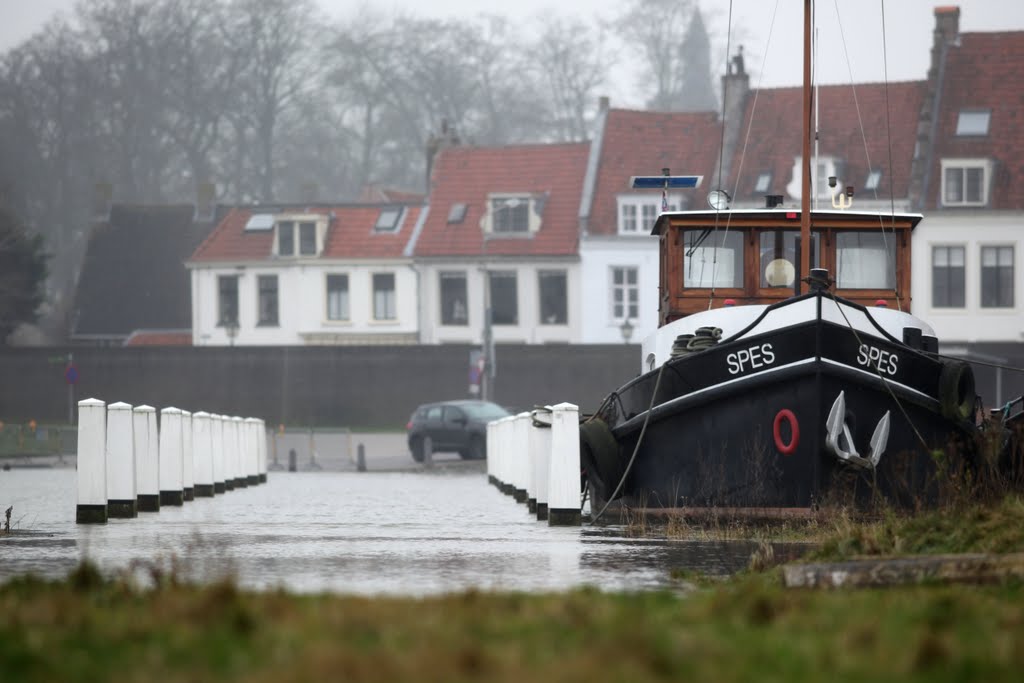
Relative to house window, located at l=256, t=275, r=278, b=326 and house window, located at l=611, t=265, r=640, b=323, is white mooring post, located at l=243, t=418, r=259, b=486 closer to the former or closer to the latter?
house window, located at l=611, t=265, r=640, b=323

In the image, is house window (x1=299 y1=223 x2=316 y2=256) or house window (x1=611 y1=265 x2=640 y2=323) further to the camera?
house window (x1=299 y1=223 x2=316 y2=256)

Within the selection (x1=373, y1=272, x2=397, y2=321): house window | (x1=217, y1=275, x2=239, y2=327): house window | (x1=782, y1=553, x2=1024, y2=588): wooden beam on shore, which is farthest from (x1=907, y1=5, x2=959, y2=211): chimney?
(x1=782, y1=553, x2=1024, y2=588): wooden beam on shore

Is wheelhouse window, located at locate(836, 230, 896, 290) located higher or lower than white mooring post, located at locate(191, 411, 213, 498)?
higher

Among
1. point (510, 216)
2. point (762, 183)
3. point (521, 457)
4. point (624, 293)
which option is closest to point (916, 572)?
point (521, 457)

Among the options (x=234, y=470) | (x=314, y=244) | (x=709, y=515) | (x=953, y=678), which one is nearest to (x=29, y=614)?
(x=953, y=678)

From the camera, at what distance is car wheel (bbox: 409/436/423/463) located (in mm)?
45750

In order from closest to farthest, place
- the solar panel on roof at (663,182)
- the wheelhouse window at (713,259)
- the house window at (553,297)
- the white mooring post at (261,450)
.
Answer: the wheelhouse window at (713,259) < the solar panel on roof at (663,182) < the white mooring post at (261,450) < the house window at (553,297)

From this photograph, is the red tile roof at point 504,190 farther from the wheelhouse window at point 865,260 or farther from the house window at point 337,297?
the wheelhouse window at point 865,260

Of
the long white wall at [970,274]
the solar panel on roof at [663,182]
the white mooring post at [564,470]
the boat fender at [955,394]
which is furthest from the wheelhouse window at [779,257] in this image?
the long white wall at [970,274]

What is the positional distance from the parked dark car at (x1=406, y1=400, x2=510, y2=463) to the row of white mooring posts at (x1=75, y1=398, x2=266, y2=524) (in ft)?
62.7

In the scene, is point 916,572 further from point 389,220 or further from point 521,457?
point 389,220

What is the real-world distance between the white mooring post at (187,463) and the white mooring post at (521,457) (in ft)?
13.0

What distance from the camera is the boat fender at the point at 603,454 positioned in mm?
17906

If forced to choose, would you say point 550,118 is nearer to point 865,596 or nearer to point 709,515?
point 709,515
